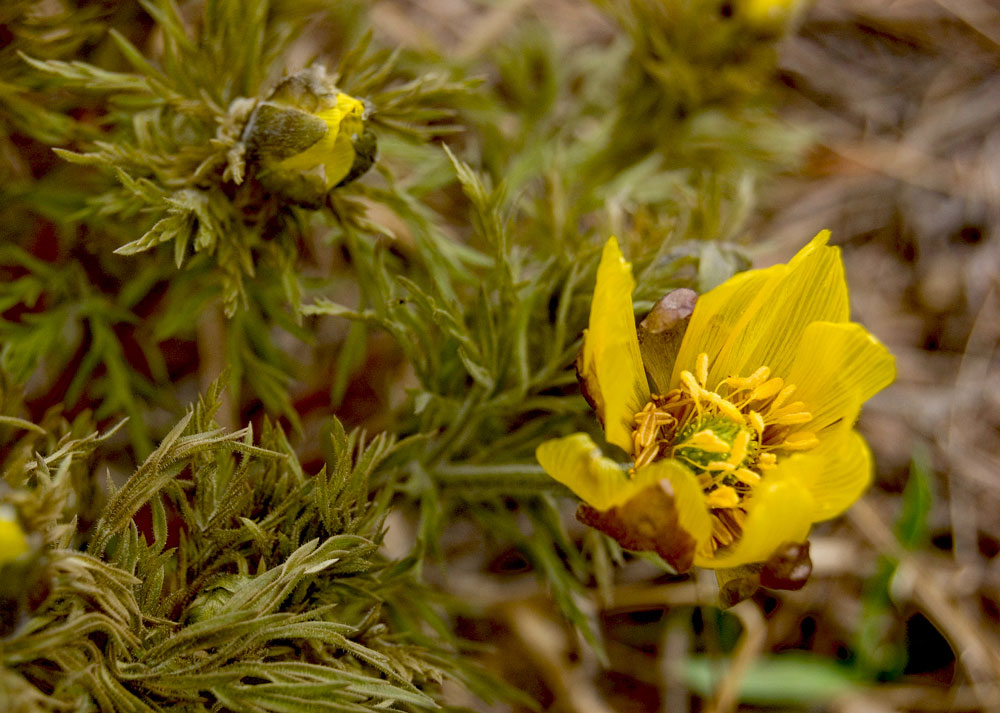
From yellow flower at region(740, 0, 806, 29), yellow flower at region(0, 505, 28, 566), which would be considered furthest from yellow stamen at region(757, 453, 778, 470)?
yellow flower at region(740, 0, 806, 29)

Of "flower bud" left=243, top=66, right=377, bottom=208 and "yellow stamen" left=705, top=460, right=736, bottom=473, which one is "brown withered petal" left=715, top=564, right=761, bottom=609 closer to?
"yellow stamen" left=705, top=460, right=736, bottom=473

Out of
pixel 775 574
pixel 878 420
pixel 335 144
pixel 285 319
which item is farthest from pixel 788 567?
pixel 878 420

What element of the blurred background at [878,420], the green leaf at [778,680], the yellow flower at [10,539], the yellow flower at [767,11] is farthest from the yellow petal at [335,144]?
the green leaf at [778,680]

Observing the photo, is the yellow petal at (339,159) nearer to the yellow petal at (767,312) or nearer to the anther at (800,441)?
the yellow petal at (767,312)

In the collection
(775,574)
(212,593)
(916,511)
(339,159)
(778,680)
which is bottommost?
(778,680)

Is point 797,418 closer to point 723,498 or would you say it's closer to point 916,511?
point 723,498

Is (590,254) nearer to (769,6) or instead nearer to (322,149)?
(322,149)

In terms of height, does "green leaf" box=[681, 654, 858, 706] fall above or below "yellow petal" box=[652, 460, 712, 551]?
below

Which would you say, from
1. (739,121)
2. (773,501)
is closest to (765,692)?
(773,501)
